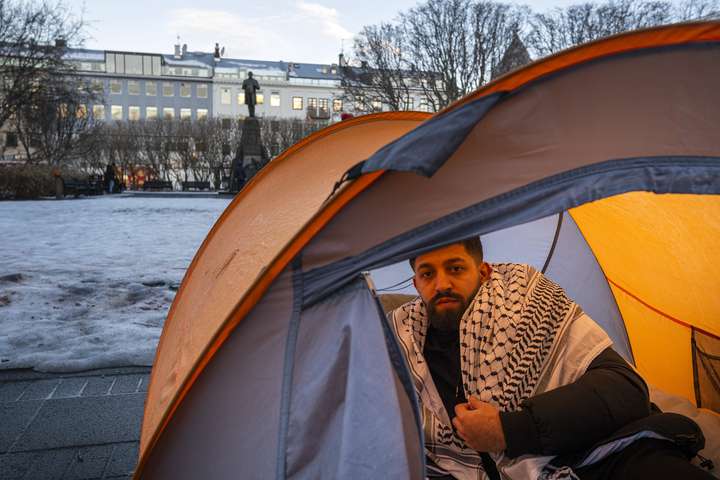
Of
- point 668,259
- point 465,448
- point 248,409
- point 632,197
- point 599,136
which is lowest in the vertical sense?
point 465,448

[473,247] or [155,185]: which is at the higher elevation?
[155,185]

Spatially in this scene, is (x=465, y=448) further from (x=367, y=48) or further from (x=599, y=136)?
(x=367, y=48)

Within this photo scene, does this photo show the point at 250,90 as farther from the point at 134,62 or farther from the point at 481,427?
the point at 134,62

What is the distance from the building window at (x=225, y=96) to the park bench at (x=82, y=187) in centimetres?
3745

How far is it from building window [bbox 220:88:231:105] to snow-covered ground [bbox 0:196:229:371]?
52011mm

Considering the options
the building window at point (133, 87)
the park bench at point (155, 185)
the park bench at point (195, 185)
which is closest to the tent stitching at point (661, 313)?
the park bench at point (195, 185)

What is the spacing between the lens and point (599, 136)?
5.90 feet

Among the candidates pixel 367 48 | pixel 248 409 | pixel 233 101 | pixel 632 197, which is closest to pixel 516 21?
pixel 367 48

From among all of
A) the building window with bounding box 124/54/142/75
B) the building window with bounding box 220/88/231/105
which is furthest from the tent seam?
the building window with bounding box 124/54/142/75

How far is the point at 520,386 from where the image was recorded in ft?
6.92

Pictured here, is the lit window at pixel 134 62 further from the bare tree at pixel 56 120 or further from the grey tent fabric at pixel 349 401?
the grey tent fabric at pixel 349 401

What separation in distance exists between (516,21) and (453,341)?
88.2 ft

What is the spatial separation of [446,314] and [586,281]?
1502mm

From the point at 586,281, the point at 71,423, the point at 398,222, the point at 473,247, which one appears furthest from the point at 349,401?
the point at 71,423
